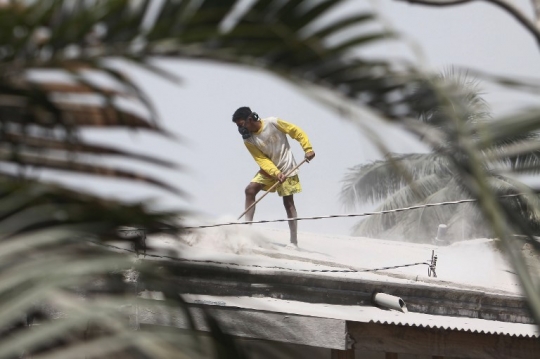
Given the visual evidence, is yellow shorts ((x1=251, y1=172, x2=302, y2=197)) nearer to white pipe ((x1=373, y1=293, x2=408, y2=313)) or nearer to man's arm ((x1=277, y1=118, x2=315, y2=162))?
man's arm ((x1=277, y1=118, x2=315, y2=162))

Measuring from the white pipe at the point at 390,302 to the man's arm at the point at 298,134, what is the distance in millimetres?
3154

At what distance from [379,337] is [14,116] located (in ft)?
14.4

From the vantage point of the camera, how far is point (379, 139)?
1.84m

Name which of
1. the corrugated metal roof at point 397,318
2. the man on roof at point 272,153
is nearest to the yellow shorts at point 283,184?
the man on roof at point 272,153

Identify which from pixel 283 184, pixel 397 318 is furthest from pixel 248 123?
pixel 397 318

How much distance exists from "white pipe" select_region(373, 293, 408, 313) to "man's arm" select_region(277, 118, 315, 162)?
315 cm

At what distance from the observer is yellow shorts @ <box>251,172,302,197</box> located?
1024cm

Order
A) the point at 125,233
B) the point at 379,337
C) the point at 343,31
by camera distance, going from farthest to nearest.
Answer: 1. the point at 379,337
2. the point at 125,233
3. the point at 343,31

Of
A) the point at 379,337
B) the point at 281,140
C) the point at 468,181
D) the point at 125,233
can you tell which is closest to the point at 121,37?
the point at 125,233

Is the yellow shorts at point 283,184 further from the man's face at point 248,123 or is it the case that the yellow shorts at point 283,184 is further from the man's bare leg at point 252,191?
the man's face at point 248,123

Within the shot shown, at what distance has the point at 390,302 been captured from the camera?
21.5 ft

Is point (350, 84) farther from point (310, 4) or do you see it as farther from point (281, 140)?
point (281, 140)

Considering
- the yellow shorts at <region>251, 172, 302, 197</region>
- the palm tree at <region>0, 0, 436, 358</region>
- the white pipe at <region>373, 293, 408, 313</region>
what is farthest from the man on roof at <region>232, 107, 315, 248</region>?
the palm tree at <region>0, 0, 436, 358</region>

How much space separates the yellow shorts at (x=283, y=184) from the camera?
403 inches
